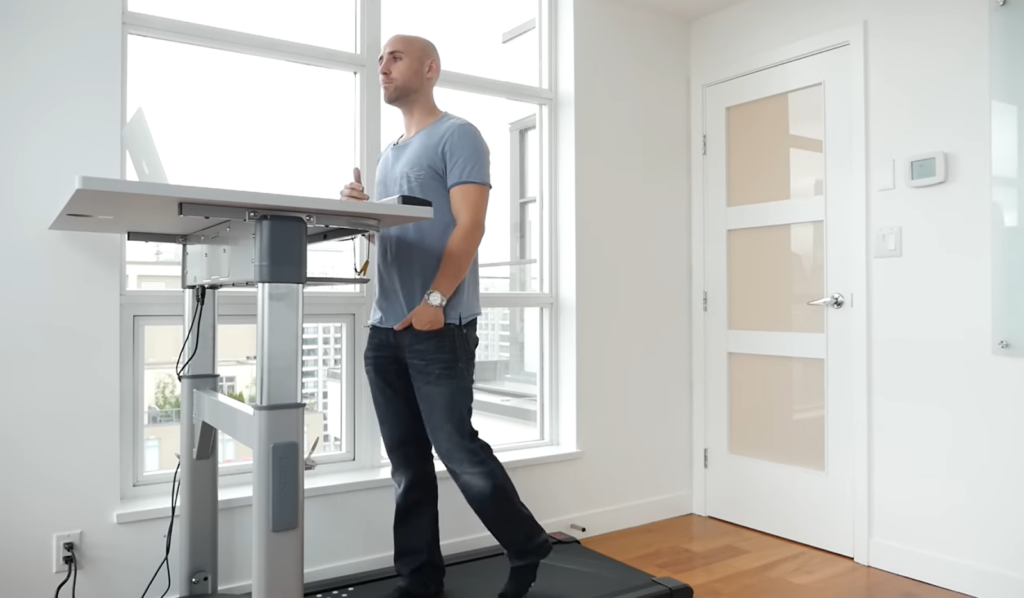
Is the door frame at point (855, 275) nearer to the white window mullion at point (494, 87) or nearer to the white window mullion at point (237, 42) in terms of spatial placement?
the white window mullion at point (494, 87)

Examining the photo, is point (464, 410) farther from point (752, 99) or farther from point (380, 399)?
point (752, 99)

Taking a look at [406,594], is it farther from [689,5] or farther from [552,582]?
[689,5]

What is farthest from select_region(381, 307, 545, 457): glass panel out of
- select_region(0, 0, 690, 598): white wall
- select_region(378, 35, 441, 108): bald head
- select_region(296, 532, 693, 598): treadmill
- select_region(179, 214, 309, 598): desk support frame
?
select_region(179, 214, 309, 598): desk support frame

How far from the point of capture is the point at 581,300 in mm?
3256

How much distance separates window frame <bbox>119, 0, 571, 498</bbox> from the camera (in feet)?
7.86

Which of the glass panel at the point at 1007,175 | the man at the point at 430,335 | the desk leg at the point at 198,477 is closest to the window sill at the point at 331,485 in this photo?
the desk leg at the point at 198,477

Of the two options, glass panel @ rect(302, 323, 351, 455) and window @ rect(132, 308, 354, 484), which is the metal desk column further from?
glass panel @ rect(302, 323, 351, 455)

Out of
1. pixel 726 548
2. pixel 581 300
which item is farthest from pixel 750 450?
pixel 581 300

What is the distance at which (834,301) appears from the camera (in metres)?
2.99

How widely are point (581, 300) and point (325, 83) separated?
4.42ft

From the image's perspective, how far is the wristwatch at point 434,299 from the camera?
1.98 metres

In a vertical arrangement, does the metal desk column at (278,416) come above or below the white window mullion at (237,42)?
below

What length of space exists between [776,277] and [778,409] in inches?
22.1

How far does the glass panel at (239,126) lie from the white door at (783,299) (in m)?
1.69
